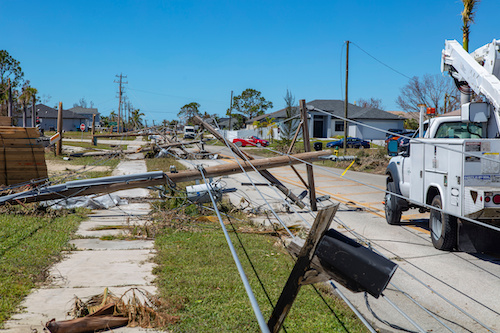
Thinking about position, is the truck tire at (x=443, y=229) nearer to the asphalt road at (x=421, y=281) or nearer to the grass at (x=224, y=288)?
the asphalt road at (x=421, y=281)

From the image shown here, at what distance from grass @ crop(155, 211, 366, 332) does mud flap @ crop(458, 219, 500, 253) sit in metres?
3.24

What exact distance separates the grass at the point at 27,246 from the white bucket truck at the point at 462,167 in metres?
5.54

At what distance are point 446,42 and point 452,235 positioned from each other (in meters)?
4.89

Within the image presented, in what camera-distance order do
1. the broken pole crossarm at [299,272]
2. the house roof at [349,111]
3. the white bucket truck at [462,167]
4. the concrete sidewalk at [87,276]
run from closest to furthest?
the broken pole crossarm at [299,272] → the concrete sidewalk at [87,276] → the white bucket truck at [462,167] → the house roof at [349,111]

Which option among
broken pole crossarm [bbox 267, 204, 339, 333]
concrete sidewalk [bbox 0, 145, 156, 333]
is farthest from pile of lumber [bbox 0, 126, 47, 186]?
broken pole crossarm [bbox 267, 204, 339, 333]

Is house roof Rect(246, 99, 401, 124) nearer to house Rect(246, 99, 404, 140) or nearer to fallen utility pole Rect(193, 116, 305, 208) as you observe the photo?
house Rect(246, 99, 404, 140)

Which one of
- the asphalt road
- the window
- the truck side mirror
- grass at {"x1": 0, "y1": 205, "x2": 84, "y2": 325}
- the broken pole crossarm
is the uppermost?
the window

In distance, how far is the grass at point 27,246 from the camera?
20.2 ft

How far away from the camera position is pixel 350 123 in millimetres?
66938

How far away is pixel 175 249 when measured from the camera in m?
8.49

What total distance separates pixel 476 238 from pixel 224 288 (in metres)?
4.88

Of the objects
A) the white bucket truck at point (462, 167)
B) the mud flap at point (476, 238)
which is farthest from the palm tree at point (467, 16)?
the mud flap at point (476, 238)

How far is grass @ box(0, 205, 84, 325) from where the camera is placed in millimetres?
6164

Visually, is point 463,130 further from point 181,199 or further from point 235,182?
point 235,182
